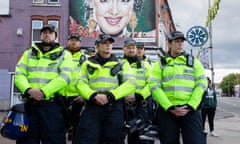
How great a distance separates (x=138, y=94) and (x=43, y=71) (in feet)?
7.16

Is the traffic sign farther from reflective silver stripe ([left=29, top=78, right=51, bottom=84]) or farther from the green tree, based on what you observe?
the green tree

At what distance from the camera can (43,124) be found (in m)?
5.11

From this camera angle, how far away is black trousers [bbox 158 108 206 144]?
5.24 meters

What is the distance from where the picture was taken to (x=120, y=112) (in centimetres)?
532

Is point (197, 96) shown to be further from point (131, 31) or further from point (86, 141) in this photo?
point (131, 31)

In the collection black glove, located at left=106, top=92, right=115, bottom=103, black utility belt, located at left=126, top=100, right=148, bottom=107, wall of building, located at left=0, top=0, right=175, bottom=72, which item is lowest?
black utility belt, located at left=126, top=100, right=148, bottom=107

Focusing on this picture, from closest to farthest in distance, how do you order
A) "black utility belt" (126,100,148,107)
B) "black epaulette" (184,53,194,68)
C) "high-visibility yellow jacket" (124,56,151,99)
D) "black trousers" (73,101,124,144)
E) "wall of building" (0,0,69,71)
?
"black trousers" (73,101,124,144) → "black epaulette" (184,53,194,68) → "black utility belt" (126,100,148,107) → "high-visibility yellow jacket" (124,56,151,99) → "wall of building" (0,0,69,71)

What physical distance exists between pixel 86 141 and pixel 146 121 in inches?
79.4

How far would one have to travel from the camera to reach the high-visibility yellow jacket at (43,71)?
17.0 feet

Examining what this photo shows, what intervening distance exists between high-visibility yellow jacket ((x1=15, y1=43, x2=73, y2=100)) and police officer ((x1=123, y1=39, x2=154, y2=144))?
1.45 meters

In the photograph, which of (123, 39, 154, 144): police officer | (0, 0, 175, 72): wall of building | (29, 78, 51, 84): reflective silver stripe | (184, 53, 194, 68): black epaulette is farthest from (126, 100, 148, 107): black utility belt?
(0, 0, 175, 72): wall of building

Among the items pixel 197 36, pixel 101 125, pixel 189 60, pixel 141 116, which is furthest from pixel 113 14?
pixel 101 125

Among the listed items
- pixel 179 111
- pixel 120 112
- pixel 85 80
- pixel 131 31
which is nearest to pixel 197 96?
pixel 179 111

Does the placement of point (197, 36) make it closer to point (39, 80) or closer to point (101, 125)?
point (101, 125)
